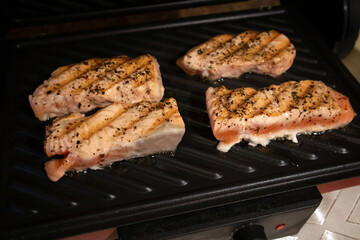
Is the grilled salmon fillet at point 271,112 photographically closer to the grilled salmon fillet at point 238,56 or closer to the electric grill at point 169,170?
the electric grill at point 169,170

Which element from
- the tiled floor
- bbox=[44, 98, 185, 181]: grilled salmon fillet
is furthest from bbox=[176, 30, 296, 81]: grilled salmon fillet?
the tiled floor

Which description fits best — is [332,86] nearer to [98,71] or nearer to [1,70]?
[98,71]

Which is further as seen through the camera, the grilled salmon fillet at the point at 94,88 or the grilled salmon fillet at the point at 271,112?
the grilled salmon fillet at the point at 94,88

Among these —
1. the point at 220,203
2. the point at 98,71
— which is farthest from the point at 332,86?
the point at 98,71

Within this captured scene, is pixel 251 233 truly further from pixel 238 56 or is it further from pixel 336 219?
pixel 238 56

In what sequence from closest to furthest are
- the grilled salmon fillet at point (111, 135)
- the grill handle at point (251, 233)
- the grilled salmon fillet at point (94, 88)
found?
the grill handle at point (251, 233) → the grilled salmon fillet at point (111, 135) → the grilled salmon fillet at point (94, 88)

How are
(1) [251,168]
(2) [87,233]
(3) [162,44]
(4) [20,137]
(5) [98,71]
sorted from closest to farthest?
(2) [87,233], (1) [251,168], (4) [20,137], (5) [98,71], (3) [162,44]

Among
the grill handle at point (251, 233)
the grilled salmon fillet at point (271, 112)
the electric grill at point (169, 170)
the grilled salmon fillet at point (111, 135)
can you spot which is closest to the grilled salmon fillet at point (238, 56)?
the electric grill at point (169, 170)
